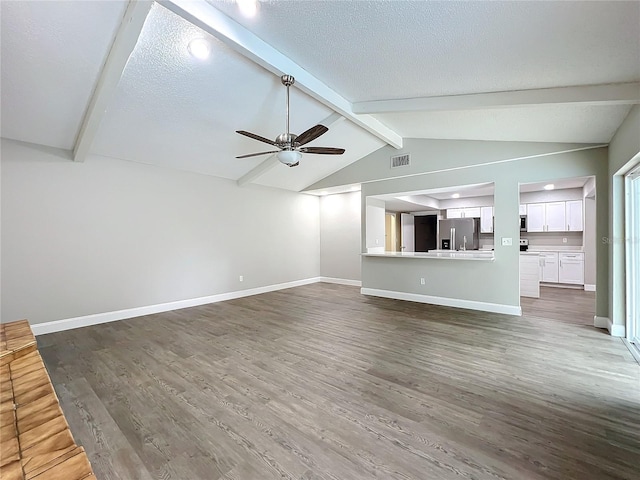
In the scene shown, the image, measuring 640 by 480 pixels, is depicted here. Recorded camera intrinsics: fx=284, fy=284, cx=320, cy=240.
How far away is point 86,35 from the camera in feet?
8.46

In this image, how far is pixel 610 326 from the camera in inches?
150

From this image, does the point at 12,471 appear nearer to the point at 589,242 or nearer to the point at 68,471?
the point at 68,471

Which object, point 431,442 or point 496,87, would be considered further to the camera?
point 496,87

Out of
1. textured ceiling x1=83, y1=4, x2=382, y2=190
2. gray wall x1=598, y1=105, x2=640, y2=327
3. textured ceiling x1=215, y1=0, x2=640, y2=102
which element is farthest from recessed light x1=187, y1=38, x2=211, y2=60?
gray wall x1=598, y1=105, x2=640, y2=327

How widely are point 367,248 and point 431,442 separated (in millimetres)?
5002

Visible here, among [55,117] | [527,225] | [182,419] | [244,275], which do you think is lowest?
[182,419]

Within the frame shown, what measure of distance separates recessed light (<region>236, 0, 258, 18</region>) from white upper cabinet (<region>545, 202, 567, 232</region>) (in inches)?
314

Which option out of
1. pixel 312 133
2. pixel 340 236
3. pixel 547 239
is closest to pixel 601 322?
pixel 547 239

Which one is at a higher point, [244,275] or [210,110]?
[210,110]

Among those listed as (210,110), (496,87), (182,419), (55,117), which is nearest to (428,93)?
(496,87)

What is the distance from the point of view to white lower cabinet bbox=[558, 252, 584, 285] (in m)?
6.75

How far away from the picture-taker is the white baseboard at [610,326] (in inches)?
145

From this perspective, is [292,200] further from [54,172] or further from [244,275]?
[54,172]

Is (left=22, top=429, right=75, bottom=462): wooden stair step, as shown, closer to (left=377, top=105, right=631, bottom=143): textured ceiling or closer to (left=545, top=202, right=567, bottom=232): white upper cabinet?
(left=377, top=105, right=631, bottom=143): textured ceiling
